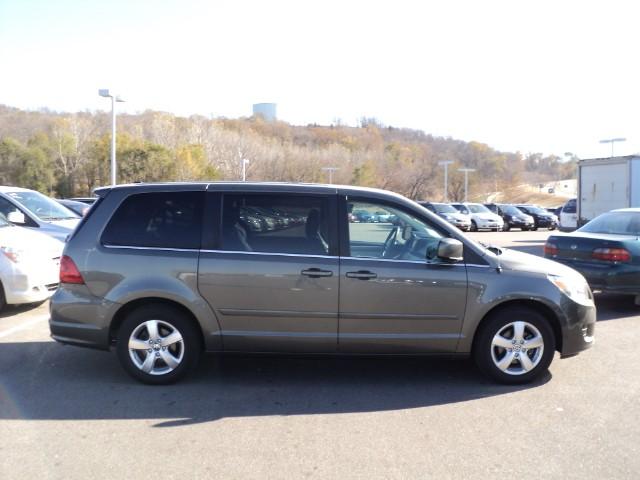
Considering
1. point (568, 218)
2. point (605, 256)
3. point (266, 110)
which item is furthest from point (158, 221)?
point (266, 110)

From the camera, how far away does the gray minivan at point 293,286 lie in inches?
206

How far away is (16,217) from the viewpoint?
10.4 m

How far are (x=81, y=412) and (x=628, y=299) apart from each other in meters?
9.09

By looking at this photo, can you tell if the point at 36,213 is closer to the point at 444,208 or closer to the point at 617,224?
the point at 617,224

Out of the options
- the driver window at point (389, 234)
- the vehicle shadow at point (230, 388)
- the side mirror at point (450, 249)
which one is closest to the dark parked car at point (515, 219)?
the vehicle shadow at point (230, 388)

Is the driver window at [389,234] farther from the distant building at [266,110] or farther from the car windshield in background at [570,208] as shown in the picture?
the distant building at [266,110]

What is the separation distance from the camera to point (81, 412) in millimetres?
4746

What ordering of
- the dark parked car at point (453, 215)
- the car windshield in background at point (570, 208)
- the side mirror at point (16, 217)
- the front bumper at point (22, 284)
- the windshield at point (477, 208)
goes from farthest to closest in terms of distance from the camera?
1. the windshield at point (477, 208)
2. the dark parked car at point (453, 215)
3. the car windshield in background at point (570, 208)
4. the side mirror at point (16, 217)
5. the front bumper at point (22, 284)

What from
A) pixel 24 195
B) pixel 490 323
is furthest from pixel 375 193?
pixel 24 195

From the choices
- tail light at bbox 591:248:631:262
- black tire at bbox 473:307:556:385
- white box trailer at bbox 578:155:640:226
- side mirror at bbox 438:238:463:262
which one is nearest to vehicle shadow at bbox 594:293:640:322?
tail light at bbox 591:248:631:262

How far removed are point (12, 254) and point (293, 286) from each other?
479 cm

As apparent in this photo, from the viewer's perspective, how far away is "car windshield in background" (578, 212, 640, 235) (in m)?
9.77

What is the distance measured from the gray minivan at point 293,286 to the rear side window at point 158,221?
0.01 meters

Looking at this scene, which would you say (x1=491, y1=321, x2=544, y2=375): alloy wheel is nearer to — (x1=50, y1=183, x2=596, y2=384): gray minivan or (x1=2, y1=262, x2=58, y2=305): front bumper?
(x1=50, y1=183, x2=596, y2=384): gray minivan
